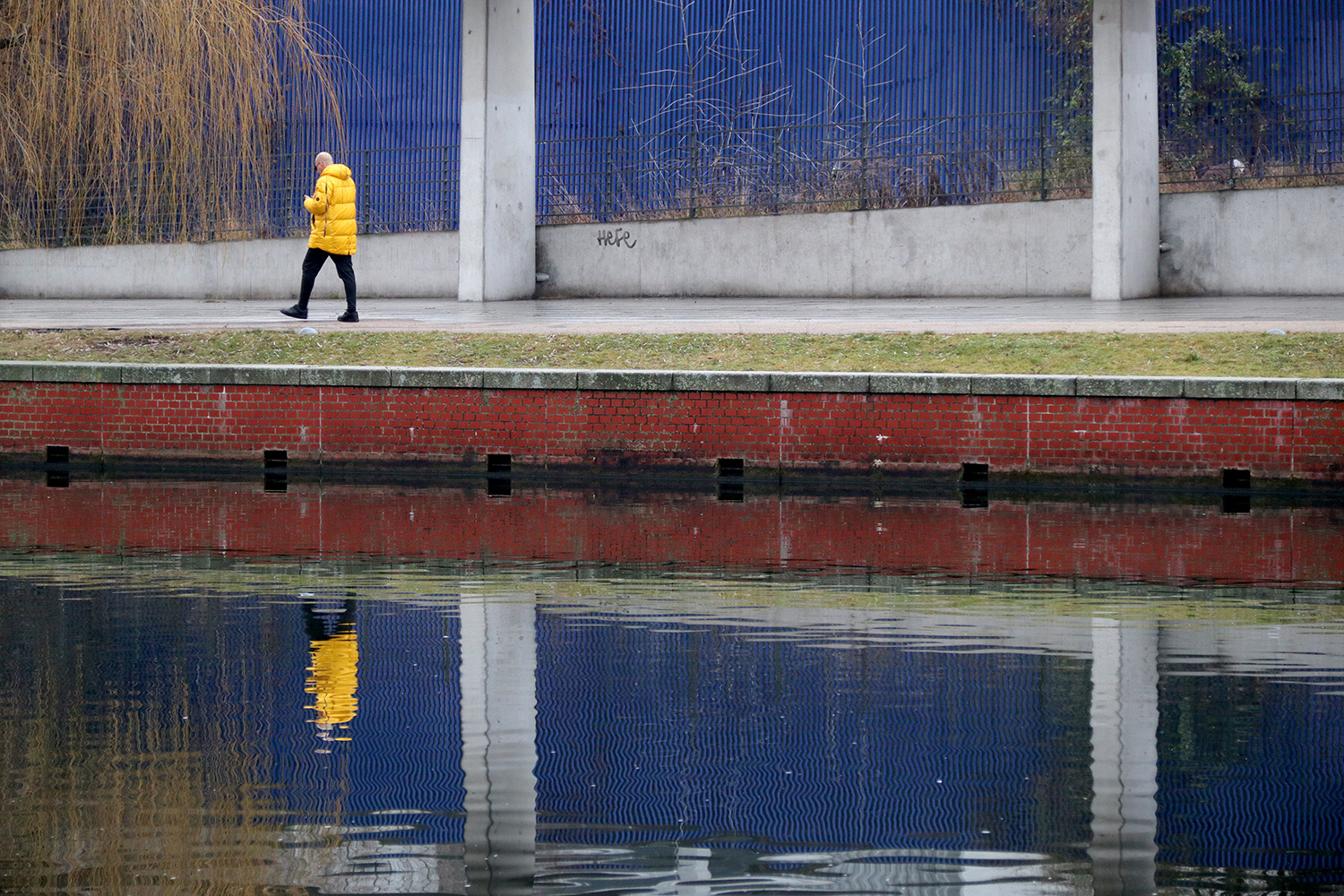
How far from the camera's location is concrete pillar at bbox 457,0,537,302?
20.8 m

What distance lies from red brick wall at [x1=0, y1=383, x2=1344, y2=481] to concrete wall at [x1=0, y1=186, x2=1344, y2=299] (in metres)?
8.13

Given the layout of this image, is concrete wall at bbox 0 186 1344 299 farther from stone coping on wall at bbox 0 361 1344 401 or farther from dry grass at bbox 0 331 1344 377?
stone coping on wall at bbox 0 361 1344 401

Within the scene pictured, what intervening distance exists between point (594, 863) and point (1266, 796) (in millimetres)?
1953

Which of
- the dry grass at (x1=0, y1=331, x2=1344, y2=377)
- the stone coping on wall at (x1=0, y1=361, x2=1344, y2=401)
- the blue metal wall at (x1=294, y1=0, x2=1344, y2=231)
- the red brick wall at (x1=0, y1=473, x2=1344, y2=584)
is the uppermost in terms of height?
the blue metal wall at (x1=294, y1=0, x2=1344, y2=231)

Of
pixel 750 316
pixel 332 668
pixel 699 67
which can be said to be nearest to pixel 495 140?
pixel 699 67

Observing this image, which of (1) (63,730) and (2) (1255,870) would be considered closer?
(2) (1255,870)

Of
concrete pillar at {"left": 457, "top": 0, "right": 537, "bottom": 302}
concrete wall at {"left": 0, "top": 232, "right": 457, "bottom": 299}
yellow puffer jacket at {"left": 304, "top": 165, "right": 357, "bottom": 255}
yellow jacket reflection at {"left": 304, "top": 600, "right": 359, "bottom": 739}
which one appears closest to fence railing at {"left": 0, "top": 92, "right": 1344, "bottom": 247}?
concrete wall at {"left": 0, "top": 232, "right": 457, "bottom": 299}

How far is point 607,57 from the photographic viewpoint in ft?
79.6

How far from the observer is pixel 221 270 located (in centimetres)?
2467

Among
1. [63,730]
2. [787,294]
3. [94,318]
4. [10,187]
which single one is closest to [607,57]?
[787,294]

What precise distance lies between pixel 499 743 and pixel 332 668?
129 cm

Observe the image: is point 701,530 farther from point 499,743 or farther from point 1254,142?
point 1254,142

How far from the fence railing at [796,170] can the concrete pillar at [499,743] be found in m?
10.9

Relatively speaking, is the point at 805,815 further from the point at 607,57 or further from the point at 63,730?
the point at 607,57
